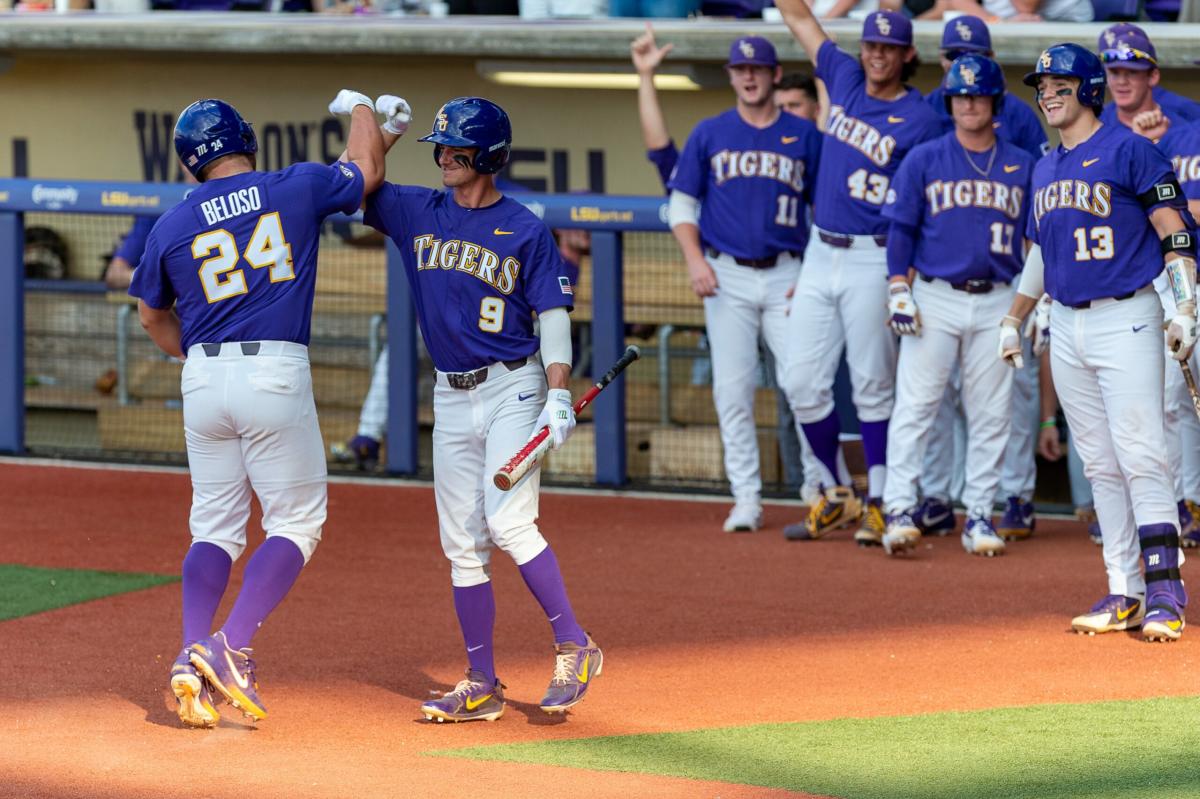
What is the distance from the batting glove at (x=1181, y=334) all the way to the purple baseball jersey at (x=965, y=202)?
1644 mm

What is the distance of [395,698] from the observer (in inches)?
221

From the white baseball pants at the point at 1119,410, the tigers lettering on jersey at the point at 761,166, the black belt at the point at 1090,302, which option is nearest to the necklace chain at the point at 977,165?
the tigers lettering on jersey at the point at 761,166

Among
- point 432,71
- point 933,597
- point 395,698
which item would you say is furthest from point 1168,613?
point 432,71

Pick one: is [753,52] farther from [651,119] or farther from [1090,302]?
[1090,302]

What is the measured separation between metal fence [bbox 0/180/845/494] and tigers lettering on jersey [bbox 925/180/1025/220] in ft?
6.77

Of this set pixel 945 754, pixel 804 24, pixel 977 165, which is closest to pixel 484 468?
pixel 945 754

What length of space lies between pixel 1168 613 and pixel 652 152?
11.7 feet

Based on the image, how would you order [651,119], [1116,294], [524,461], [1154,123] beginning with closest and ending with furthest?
[524,461] → [1116,294] → [1154,123] → [651,119]

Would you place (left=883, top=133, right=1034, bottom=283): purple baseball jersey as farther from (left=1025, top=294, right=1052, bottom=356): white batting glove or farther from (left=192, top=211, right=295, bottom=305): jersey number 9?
A: (left=192, top=211, right=295, bottom=305): jersey number 9

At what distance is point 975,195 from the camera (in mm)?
7523

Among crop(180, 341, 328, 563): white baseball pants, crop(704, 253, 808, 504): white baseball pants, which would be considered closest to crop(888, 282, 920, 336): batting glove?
crop(704, 253, 808, 504): white baseball pants

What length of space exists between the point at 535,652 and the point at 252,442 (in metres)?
1.38

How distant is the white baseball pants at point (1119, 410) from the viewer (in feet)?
20.0

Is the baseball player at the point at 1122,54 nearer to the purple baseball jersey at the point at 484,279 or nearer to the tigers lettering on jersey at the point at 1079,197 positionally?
the tigers lettering on jersey at the point at 1079,197
